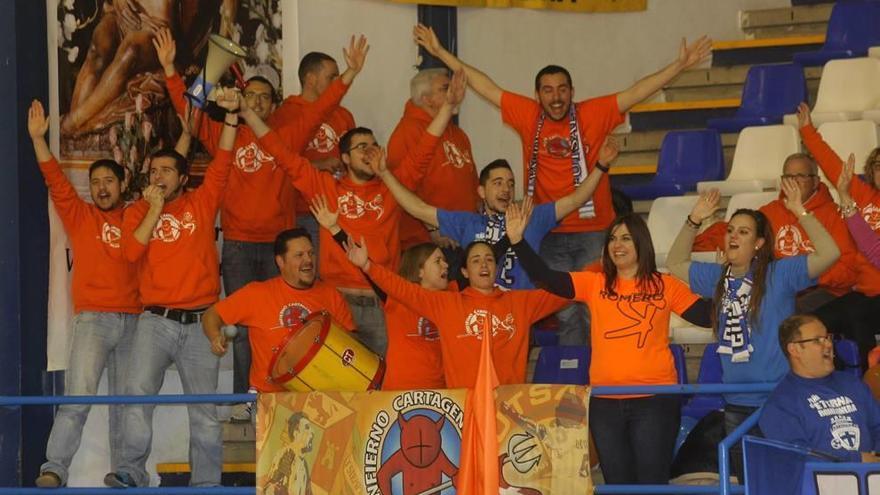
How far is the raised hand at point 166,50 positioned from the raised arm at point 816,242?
4057mm

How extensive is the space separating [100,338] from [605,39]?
5.95 m

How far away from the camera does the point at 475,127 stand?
13172mm

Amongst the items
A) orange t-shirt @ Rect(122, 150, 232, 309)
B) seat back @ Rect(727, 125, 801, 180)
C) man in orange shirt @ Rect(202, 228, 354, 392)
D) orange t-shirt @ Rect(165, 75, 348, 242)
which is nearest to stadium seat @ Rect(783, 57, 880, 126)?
seat back @ Rect(727, 125, 801, 180)

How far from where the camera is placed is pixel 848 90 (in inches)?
473

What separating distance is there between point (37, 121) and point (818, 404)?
16.4 feet

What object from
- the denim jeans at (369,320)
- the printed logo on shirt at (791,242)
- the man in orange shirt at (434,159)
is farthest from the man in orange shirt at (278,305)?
the printed logo on shirt at (791,242)

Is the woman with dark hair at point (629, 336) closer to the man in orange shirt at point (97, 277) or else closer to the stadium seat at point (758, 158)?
the man in orange shirt at point (97, 277)

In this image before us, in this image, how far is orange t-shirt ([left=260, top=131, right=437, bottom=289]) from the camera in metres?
10.1

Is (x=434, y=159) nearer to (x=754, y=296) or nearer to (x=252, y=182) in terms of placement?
(x=252, y=182)

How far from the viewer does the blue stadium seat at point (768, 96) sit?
41.3 ft

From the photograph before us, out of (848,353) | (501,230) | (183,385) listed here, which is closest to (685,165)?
(501,230)

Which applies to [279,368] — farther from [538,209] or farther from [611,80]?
[611,80]

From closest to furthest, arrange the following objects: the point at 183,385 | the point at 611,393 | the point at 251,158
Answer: the point at 611,393 → the point at 183,385 → the point at 251,158

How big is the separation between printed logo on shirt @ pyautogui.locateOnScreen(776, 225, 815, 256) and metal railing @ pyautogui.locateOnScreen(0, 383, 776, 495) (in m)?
2.46
